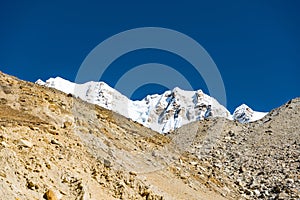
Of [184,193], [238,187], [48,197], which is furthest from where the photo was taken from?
[238,187]

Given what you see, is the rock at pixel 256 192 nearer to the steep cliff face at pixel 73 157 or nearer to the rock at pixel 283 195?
the rock at pixel 283 195

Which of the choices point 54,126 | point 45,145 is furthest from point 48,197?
point 54,126

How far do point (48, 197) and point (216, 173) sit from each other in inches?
751

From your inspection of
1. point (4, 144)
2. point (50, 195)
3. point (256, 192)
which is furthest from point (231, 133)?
point (50, 195)

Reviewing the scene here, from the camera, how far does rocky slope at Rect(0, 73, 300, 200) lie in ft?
42.4

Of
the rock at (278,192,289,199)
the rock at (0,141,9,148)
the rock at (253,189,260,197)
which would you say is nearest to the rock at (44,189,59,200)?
the rock at (0,141,9,148)

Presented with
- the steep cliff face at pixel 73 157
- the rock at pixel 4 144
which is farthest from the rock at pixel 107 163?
the rock at pixel 4 144

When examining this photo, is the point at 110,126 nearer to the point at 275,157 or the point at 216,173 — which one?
the point at 216,173

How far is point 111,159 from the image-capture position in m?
18.4

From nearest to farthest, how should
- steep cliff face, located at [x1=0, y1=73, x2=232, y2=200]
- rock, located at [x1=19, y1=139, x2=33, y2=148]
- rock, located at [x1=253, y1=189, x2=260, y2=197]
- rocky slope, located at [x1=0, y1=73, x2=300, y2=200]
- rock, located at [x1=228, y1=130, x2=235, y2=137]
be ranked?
1. steep cliff face, located at [x1=0, y1=73, x2=232, y2=200]
2. rocky slope, located at [x1=0, y1=73, x2=300, y2=200]
3. rock, located at [x1=19, y1=139, x2=33, y2=148]
4. rock, located at [x1=253, y1=189, x2=260, y2=197]
5. rock, located at [x1=228, y1=130, x2=235, y2=137]

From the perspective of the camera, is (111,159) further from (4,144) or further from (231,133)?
(231,133)

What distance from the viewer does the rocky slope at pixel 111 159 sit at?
12.9m

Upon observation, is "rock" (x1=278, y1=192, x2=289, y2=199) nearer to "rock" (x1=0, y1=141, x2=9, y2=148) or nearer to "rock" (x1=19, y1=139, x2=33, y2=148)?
"rock" (x1=19, y1=139, x2=33, y2=148)

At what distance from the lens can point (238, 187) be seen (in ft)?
90.0
